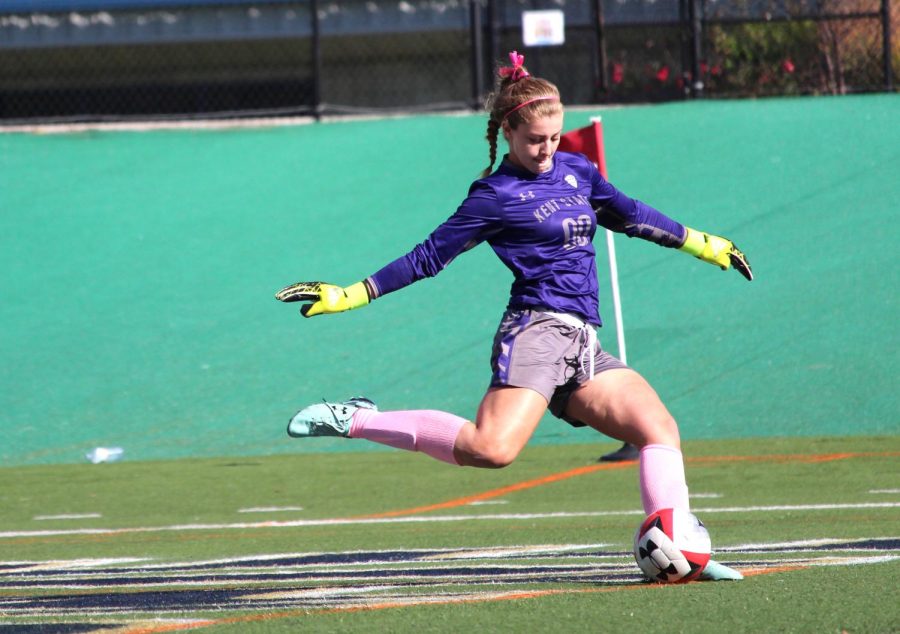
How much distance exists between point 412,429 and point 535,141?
123 cm

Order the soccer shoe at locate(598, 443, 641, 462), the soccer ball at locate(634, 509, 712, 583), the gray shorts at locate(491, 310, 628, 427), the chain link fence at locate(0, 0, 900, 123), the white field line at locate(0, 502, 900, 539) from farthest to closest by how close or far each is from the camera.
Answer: the chain link fence at locate(0, 0, 900, 123), the soccer shoe at locate(598, 443, 641, 462), the white field line at locate(0, 502, 900, 539), the gray shorts at locate(491, 310, 628, 427), the soccer ball at locate(634, 509, 712, 583)

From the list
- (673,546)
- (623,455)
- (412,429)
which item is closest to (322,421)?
(412,429)

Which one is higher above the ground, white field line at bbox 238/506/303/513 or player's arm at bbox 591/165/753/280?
player's arm at bbox 591/165/753/280

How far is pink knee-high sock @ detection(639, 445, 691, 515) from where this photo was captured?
591 cm

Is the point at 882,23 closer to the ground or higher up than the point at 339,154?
higher up

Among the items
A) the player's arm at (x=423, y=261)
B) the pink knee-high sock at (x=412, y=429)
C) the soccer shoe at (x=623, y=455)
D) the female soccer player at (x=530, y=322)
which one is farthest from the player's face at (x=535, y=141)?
the soccer shoe at (x=623, y=455)

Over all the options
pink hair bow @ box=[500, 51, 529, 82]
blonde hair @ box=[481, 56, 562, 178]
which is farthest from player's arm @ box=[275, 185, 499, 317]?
pink hair bow @ box=[500, 51, 529, 82]

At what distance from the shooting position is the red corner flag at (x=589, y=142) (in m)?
12.6

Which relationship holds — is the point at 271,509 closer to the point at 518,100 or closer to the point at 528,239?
the point at 528,239

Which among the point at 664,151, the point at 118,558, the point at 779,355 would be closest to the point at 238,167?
the point at 664,151

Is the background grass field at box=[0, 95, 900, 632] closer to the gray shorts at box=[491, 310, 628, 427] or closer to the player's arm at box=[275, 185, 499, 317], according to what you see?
the gray shorts at box=[491, 310, 628, 427]

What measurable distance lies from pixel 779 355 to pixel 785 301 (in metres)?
1.06

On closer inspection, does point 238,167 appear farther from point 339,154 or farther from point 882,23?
point 882,23

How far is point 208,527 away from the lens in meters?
10.2
